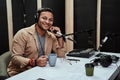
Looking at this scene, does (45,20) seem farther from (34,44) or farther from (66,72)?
(66,72)

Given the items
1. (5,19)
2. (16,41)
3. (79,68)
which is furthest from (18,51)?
(5,19)

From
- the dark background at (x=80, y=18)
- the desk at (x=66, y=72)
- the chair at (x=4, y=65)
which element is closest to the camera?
the desk at (x=66, y=72)

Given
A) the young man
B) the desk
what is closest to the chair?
the young man

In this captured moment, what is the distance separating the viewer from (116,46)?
11.9 ft

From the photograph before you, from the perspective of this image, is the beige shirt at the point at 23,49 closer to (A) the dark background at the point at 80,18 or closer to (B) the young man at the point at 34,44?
(B) the young man at the point at 34,44

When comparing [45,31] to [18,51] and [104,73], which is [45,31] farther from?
[104,73]

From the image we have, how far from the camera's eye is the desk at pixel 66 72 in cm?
179

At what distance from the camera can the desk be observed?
5.89ft

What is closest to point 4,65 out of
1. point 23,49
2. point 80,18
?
point 23,49

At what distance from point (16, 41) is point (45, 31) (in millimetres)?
372

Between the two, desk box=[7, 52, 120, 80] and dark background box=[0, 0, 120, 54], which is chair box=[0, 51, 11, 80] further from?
dark background box=[0, 0, 120, 54]

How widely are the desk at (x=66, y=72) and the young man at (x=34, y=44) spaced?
232 millimetres

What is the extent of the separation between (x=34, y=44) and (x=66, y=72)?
1.97 feet

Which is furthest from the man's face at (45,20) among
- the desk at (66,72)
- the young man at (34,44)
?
the desk at (66,72)
